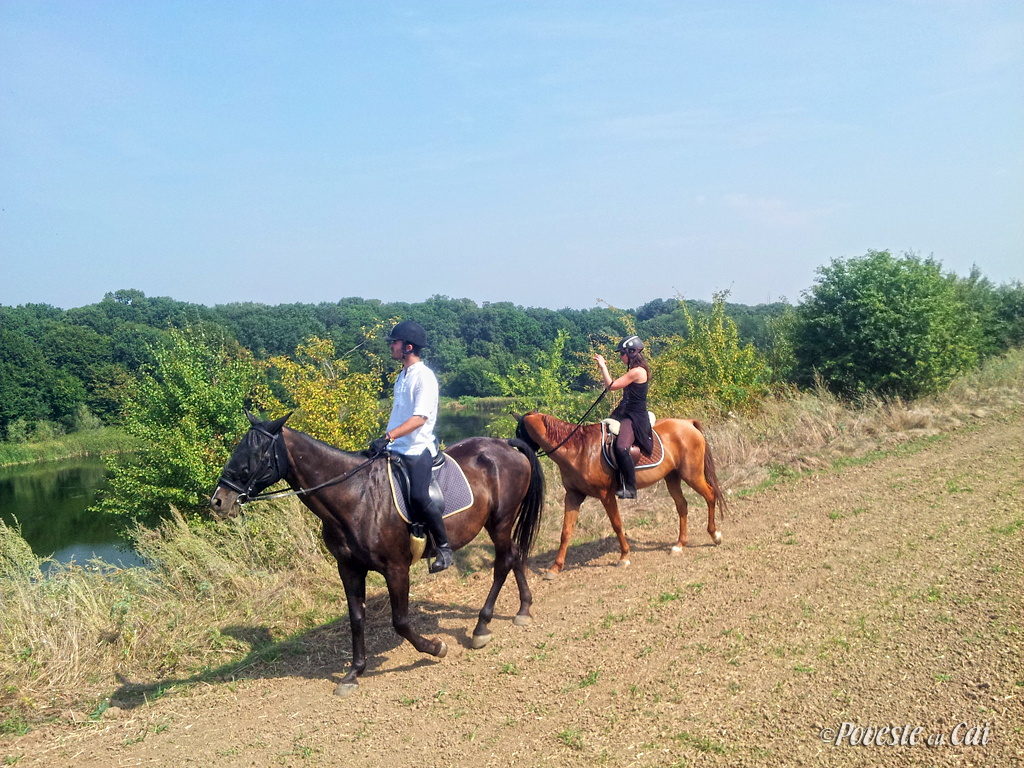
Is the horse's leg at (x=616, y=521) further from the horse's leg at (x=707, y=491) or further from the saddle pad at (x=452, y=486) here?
the saddle pad at (x=452, y=486)

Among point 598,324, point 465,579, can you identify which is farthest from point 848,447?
point 598,324

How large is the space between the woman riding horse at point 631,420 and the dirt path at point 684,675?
43.4 inches

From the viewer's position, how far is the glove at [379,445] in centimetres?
589

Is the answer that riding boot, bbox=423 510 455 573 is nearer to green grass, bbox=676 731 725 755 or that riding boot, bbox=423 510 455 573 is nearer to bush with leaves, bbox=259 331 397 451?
green grass, bbox=676 731 725 755

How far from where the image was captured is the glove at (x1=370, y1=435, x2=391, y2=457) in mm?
5887

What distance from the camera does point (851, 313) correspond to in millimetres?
18125

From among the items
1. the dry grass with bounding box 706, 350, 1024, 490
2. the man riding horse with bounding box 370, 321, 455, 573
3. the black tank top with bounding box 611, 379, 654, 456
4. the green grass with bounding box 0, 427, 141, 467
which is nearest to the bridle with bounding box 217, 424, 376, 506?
the man riding horse with bounding box 370, 321, 455, 573

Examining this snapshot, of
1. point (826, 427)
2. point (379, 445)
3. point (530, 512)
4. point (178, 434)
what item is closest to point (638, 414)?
point (530, 512)

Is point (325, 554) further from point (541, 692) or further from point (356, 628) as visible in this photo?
point (541, 692)

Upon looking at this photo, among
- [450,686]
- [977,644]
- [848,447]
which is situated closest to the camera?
[977,644]

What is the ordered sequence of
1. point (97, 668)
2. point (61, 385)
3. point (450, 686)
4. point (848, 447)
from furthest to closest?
1. point (61, 385)
2. point (848, 447)
3. point (97, 668)
4. point (450, 686)

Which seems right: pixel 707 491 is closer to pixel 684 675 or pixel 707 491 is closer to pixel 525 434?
pixel 525 434

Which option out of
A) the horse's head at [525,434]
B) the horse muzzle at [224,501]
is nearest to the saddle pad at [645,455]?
the horse's head at [525,434]

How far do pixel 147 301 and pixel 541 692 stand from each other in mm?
93667
